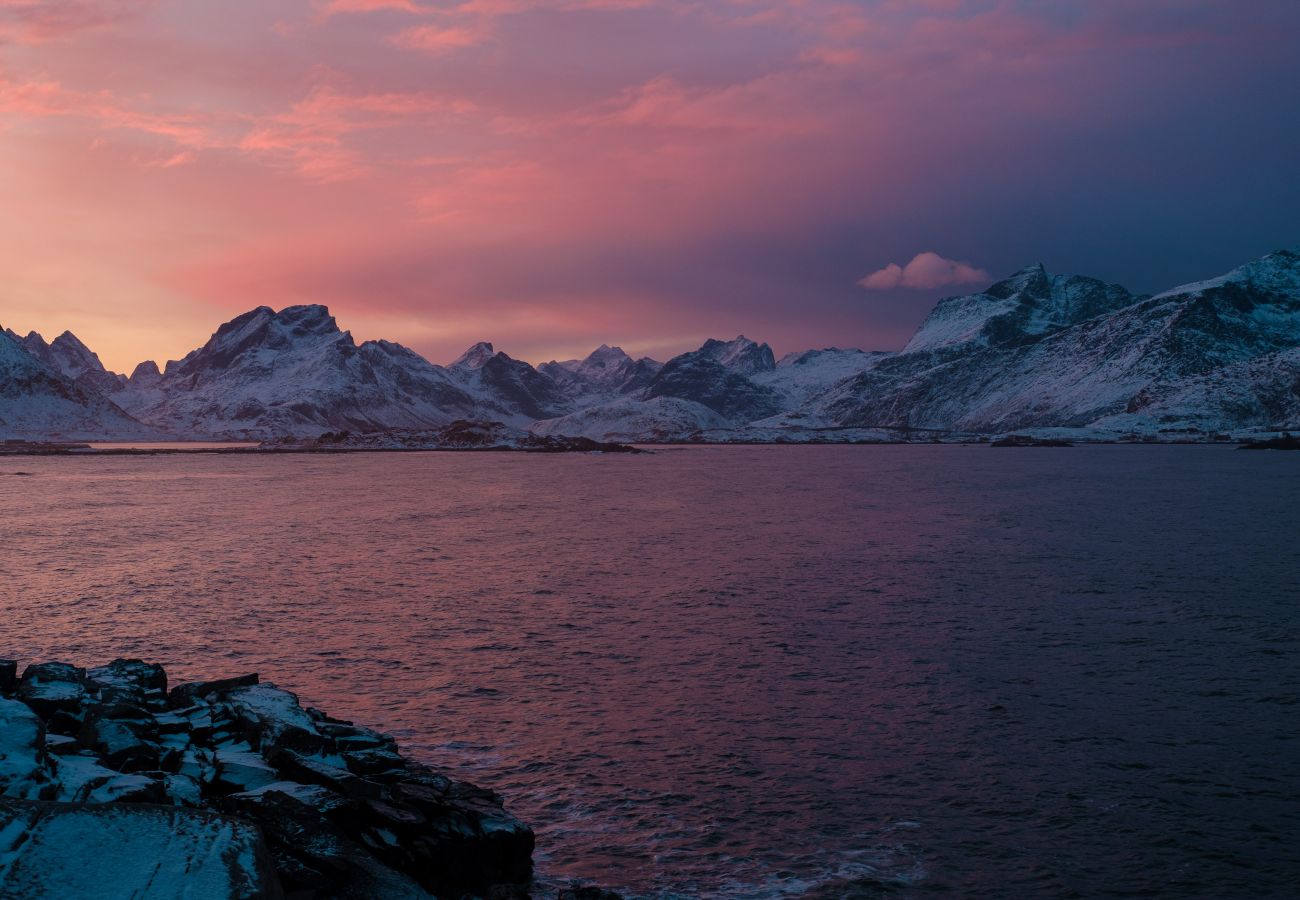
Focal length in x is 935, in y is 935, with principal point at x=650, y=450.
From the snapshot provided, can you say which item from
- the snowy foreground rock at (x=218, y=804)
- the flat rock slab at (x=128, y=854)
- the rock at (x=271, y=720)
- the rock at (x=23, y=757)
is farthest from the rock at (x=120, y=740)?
the flat rock slab at (x=128, y=854)

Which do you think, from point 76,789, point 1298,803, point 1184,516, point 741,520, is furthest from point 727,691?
point 1184,516

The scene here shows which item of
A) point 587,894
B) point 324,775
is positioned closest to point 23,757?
point 324,775

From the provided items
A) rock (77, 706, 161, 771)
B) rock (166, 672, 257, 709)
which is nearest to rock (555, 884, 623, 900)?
rock (77, 706, 161, 771)

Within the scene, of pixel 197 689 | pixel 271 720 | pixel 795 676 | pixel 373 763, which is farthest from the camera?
pixel 795 676

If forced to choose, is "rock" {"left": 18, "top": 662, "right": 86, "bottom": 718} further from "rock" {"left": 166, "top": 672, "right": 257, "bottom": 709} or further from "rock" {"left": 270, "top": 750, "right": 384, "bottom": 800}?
"rock" {"left": 270, "top": 750, "right": 384, "bottom": 800}

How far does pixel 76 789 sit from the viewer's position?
11.8m

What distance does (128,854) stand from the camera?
343 inches

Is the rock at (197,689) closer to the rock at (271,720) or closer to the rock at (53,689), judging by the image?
the rock at (271,720)

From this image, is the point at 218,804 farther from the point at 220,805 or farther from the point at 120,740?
the point at 120,740

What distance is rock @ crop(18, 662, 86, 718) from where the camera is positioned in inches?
608

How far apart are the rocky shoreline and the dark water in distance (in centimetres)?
181

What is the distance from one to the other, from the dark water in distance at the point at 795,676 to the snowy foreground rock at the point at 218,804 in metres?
1.98

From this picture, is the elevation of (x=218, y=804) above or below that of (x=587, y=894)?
above

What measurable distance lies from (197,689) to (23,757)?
6.00m
